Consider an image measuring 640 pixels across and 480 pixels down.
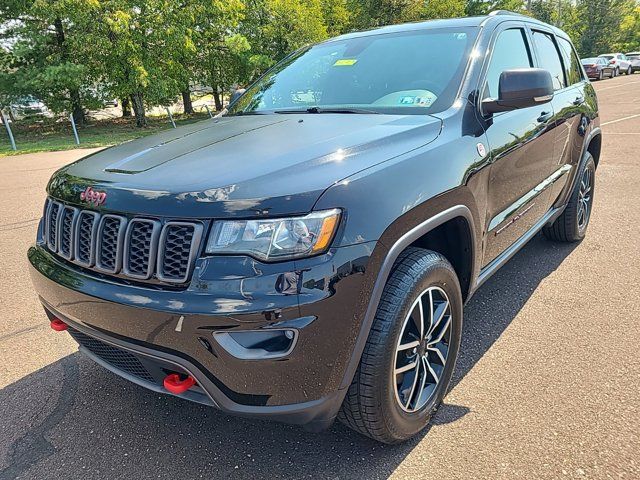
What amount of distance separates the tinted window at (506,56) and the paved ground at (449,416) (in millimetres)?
1445

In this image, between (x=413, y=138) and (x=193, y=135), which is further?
(x=193, y=135)

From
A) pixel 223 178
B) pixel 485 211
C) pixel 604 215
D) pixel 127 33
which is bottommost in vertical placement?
pixel 604 215

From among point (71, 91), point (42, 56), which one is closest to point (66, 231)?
point (42, 56)

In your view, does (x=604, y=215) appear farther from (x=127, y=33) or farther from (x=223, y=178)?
(x=127, y=33)

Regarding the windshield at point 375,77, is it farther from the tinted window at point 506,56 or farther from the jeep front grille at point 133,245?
the jeep front grille at point 133,245

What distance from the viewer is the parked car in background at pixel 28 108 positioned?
20.7m

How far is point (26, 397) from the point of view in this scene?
2658 mm

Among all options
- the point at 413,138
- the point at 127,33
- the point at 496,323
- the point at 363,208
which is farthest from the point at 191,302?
the point at 127,33

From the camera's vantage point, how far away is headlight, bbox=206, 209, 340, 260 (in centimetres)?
168

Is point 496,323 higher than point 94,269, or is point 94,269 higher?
point 94,269

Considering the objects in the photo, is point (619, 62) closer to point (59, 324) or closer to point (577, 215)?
point (577, 215)

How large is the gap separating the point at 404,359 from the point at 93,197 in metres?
1.41

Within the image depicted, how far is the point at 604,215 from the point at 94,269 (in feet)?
16.8

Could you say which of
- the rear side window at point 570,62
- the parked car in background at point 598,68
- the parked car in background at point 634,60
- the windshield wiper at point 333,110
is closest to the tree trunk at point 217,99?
the parked car in background at point 598,68
